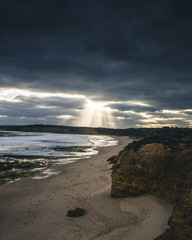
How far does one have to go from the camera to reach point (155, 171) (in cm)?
945

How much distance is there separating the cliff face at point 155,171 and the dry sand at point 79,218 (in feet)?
1.65

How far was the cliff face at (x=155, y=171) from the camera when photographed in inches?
325

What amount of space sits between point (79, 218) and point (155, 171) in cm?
405

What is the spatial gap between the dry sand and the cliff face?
0.50 metres

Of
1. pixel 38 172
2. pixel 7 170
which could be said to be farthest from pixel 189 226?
pixel 7 170

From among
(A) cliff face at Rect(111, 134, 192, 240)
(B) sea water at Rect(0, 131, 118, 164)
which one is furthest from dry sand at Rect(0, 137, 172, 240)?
(B) sea water at Rect(0, 131, 118, 164)

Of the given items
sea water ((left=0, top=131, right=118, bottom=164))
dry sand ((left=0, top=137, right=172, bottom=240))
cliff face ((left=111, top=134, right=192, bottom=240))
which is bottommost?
sea water ((left=0, top=131, right=118, bottom=164))

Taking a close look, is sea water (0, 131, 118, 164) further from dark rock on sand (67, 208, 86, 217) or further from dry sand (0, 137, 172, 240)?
dark rock on sand (67, 208, 86, 217)

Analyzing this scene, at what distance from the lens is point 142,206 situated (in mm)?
8969

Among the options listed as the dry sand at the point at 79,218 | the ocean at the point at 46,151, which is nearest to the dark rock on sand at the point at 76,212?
the dry sand at the point at 79,218

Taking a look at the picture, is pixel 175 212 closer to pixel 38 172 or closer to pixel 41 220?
pixel 41 220

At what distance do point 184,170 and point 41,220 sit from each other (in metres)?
A: 6.32

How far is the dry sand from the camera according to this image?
717cm

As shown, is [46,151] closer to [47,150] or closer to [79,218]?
[47,150]
